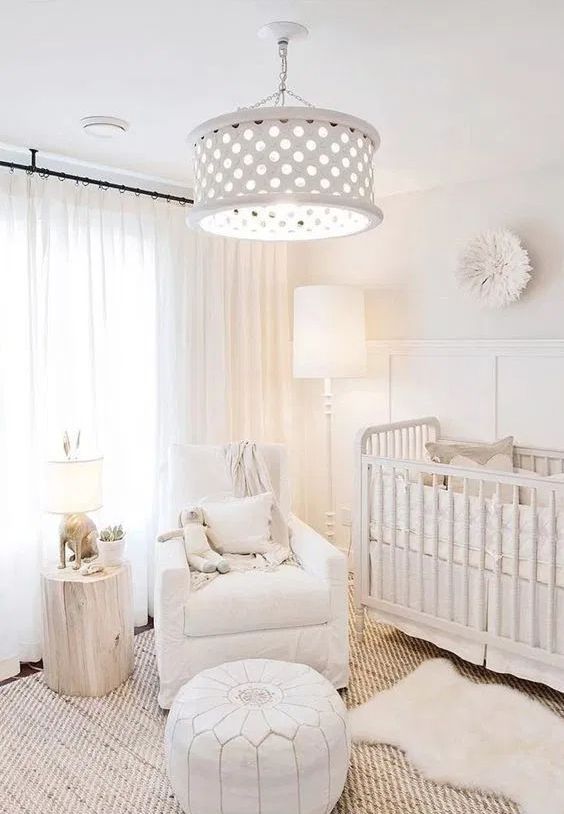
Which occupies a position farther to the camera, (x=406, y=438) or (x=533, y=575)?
(x=406, y=438)

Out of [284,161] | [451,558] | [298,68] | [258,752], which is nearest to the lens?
[284,161]

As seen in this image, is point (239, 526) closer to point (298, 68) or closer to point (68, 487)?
point (68, 487)

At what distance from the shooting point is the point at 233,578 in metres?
2.81

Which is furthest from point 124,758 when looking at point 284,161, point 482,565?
point 284,161

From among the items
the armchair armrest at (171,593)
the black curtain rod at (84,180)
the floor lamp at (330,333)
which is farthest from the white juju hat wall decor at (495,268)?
the armchair armrest at (171,593)

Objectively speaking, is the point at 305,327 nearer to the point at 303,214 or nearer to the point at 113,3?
the point at 303,214

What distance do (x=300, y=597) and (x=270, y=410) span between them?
1.75 meters

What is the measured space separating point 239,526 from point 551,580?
131 cm

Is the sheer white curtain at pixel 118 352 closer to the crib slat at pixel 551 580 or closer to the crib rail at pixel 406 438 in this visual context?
the crib rail at pixel 406 438

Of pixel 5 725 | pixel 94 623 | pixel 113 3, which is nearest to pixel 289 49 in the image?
pixel 113 3

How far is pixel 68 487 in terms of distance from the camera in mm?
2885

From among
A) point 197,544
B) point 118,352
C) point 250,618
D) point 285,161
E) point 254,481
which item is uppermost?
point 285,161

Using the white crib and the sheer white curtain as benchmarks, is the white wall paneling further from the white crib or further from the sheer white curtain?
the sheer white curtain

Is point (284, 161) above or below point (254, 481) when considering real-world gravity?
above
